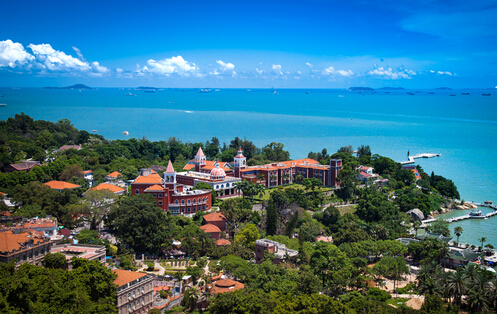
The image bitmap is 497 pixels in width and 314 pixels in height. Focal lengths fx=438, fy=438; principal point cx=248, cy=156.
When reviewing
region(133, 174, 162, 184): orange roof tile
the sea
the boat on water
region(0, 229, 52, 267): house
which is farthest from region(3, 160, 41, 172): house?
the boat on water

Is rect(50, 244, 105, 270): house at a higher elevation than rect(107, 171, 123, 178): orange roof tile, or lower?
lower

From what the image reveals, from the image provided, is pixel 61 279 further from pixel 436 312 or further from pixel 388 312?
pixel 436 312

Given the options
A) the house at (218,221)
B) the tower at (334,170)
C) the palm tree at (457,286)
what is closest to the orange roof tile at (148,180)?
the house at (218,221)

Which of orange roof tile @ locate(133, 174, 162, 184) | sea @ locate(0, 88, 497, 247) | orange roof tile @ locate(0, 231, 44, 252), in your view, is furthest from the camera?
sea @ locate(0, 88, 497, 247)

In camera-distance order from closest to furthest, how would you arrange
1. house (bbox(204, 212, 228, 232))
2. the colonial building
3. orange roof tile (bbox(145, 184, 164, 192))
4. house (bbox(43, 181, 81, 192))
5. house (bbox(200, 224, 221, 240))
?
house (bbox(200, 224, 221, 240))
house (bbox(204, 212, 228, 232))
orange roof tile (bbox(145, 184, 164, 192))
the colonial building
house (bbox(43, 181, 81, 192))

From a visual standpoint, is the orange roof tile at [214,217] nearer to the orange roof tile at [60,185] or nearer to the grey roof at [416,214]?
the orange roof tile at [60,185]

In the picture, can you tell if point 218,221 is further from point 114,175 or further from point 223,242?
point 114,175

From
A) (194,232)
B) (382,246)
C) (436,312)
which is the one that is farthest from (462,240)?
(194,232)

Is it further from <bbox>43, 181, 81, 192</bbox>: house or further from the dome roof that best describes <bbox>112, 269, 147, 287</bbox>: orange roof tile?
the dome roof
